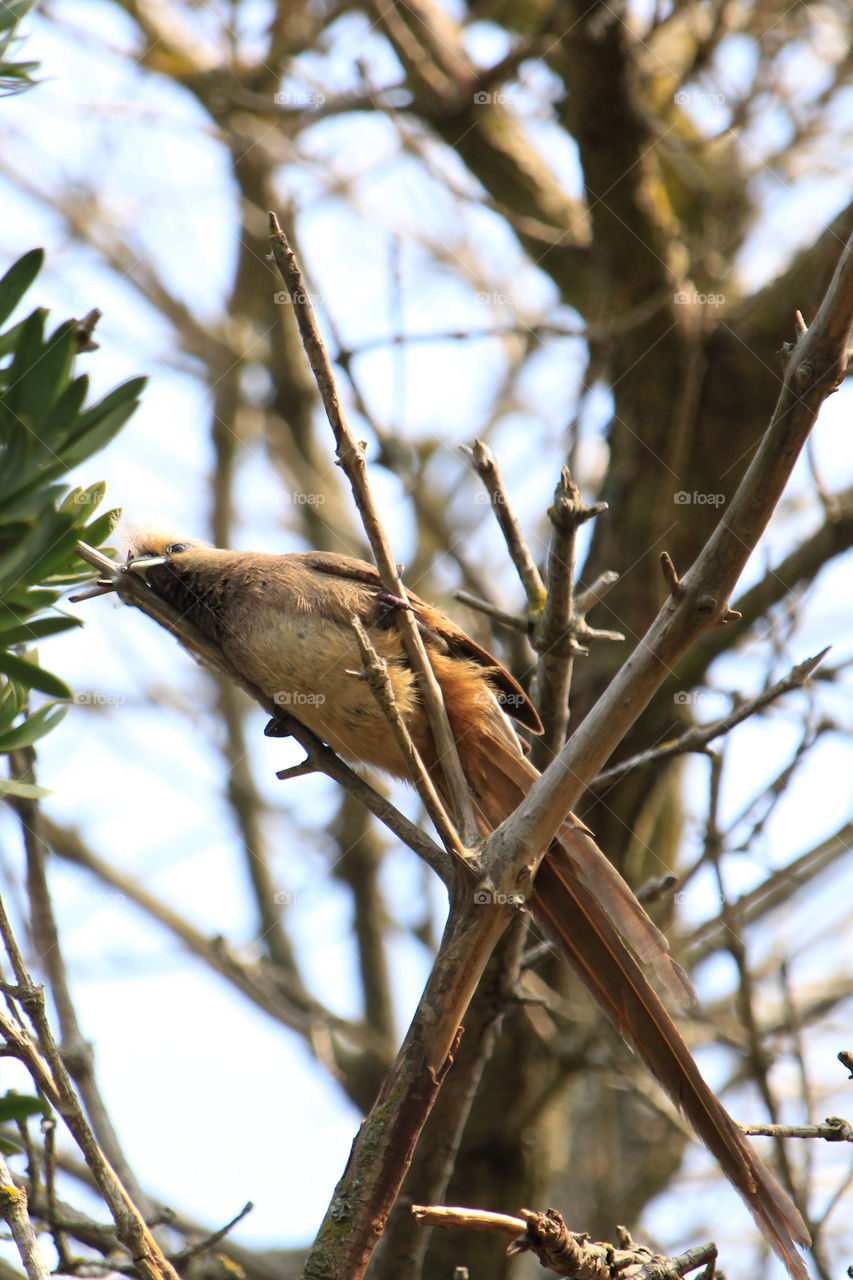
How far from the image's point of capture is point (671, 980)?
2.42 meters

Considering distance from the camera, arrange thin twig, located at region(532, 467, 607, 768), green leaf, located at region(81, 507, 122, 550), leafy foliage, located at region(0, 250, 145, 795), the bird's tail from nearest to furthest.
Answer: leafy foliage, located at region(0, 250, 145, 795) → green leaf, located at region(81, 507, 122, 550) → the bird's tail → thin twig, located at region(532, 467, 607, 768)

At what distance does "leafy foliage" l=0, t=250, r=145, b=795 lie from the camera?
1.46 metres

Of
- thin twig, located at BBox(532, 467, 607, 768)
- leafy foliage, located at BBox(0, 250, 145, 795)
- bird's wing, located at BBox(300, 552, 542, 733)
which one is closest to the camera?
leafy foliage, located at BBox(0, 250, 145, 795)

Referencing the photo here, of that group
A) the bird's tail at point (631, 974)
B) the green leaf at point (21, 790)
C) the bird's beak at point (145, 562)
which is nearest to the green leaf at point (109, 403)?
the green leaf at point (21, 790)

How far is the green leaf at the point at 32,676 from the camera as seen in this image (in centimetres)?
158

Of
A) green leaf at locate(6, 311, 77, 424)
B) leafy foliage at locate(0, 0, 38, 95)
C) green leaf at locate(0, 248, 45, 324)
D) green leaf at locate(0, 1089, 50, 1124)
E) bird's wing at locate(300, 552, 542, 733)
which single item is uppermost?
bird's wing at locate(300, 552, 542, 733)

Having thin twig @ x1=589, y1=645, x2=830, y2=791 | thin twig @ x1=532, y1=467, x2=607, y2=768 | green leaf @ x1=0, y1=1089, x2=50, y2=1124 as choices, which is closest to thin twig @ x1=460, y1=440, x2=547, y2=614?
thin twig @ x1=532, y1=467, x2=607, y2=768

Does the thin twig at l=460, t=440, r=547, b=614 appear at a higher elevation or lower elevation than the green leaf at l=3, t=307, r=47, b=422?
higher

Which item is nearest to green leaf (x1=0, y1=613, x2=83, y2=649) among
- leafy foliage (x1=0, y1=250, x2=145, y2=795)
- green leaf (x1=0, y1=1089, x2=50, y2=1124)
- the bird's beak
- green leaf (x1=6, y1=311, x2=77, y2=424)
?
leafy foliage (x1=0, y1=250, x2=145, y2=795)

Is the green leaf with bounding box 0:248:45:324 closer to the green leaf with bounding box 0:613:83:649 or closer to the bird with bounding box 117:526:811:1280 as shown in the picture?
the green leaf with bounding box 0:613:83:649

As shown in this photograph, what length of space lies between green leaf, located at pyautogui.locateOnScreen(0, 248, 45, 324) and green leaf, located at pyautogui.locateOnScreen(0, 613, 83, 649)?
0.43 meters

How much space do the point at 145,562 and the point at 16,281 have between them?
1.81 meters

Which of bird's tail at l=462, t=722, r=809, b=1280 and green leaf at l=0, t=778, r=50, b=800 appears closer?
green leaf at l=0, t=778, r=50, b=800

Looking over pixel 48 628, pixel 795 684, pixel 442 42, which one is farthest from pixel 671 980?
pixel 442 42
